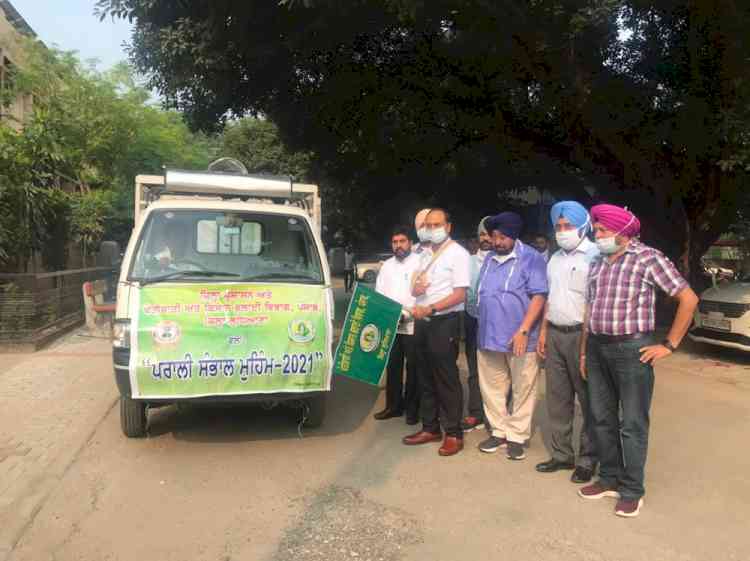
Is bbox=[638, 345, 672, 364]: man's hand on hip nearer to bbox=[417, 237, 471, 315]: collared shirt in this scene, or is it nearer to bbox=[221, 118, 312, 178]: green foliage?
bbox=[417, 237, 471, 315]: collared shirt

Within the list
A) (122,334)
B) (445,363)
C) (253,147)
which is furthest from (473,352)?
(253,147)

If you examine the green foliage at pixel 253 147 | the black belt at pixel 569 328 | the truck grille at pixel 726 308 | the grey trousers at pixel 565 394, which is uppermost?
the green foliage at pixel 253 147

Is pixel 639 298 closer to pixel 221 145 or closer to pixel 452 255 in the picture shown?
pixel 452 255

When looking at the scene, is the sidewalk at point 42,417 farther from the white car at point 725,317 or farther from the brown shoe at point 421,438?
the white car at point 725,317

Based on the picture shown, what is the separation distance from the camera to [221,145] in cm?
3938

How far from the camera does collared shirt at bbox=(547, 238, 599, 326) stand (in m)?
4.67

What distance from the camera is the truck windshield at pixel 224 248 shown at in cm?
555

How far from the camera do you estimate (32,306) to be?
33.1ft

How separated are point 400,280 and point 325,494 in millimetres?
2168

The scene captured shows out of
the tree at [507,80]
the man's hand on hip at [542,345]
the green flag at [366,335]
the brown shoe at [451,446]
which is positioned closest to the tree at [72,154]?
the tree at [507,80]

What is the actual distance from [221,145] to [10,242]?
29.4 meters

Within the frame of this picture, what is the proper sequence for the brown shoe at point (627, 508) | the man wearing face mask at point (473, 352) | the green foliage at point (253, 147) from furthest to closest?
the green foliage at point (253, 147) < the man wearing face mask at point (473, 352) < the brown shoe at point (627, 508)

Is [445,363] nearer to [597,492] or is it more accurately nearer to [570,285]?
[570,285]

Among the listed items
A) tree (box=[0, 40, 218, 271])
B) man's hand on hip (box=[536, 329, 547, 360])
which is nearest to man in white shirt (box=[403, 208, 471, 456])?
man's hand on hip (box=[536, 329, 547, 360])
